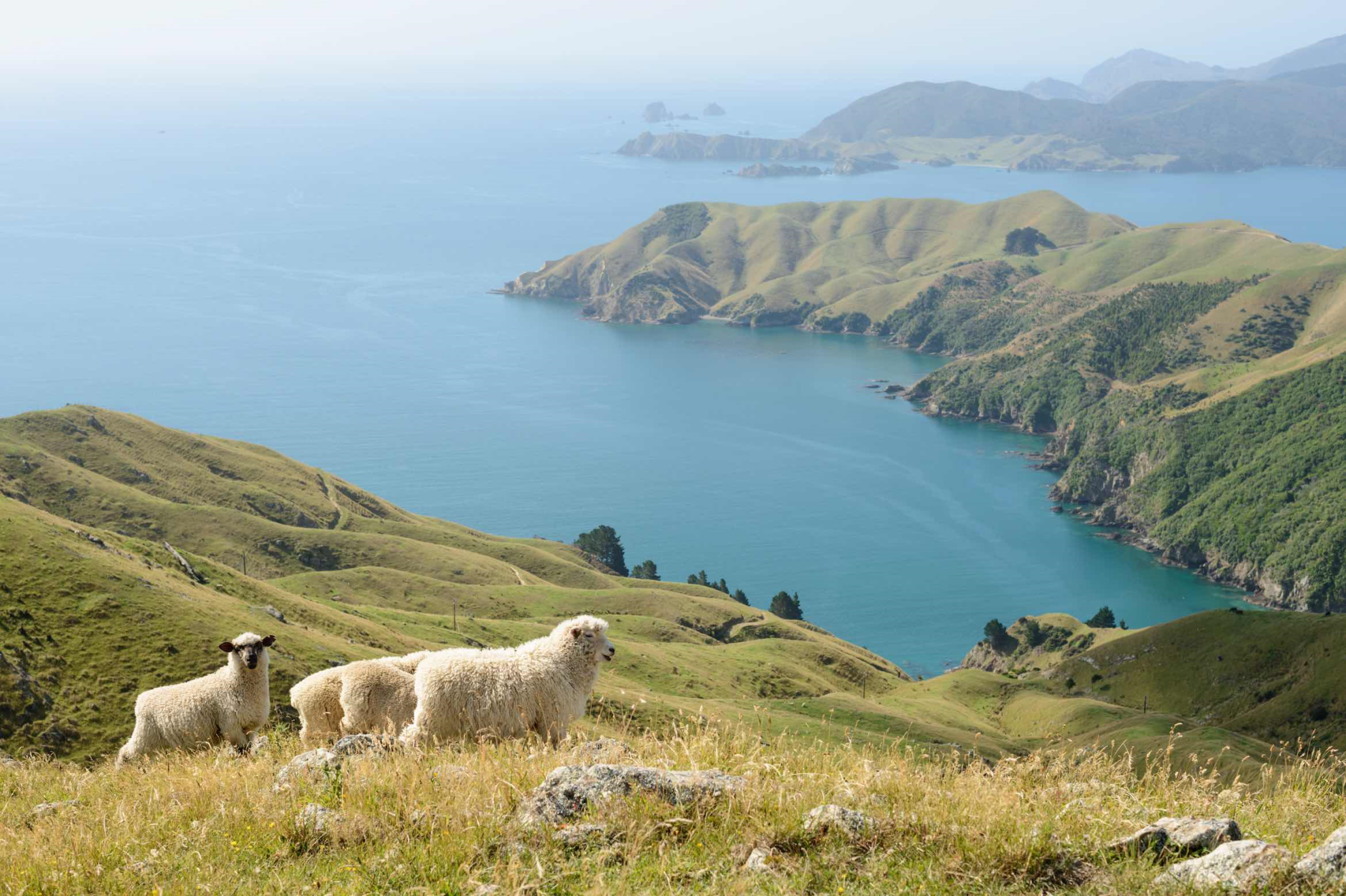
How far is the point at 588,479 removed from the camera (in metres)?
Result: 200

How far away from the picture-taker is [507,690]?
53.2ft

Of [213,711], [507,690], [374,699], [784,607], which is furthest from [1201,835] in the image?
[784,607]

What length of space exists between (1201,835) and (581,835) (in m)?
6.14

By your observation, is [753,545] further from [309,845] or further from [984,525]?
[309,845]

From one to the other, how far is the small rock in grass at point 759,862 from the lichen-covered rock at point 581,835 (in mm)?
1441

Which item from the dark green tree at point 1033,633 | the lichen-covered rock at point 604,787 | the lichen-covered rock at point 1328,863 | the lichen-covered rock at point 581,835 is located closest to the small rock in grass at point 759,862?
the lichen-covered rock at point 604,787

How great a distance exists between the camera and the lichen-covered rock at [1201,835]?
415 inches

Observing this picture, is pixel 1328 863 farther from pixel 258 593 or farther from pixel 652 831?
pixel 258 593

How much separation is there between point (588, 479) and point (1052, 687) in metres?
115

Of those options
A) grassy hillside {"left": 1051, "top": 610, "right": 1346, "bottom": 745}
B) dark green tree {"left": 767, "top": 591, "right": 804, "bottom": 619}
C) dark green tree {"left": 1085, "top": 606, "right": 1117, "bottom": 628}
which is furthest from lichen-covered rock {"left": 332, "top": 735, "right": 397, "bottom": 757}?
dark green tree {"left": 1085, "top": 606, "right": 1117, "bottom": 628}

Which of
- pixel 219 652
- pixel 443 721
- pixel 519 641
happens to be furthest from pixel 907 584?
pixel 443 721

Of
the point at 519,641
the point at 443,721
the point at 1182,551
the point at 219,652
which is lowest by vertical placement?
the point at 1182,551

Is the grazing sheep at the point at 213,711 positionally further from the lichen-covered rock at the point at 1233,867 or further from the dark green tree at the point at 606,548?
the dark green tree at the point at 606,548

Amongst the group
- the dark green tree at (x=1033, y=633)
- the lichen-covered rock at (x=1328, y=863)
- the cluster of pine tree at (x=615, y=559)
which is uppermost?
the lichen-covered rock at (x=1328, y=863)
